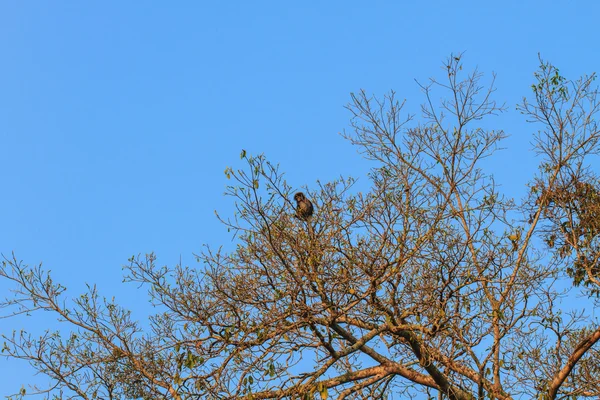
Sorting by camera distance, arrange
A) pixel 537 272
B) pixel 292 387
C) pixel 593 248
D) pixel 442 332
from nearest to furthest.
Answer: pixel 292 387
pixel 442 332
pixel 537 272
pixel 593 248

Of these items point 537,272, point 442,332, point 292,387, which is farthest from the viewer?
point 537,272

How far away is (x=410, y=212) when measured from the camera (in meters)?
9.98

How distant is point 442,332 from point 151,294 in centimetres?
342

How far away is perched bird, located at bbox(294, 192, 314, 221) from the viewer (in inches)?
388

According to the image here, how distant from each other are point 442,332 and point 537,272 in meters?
1.64

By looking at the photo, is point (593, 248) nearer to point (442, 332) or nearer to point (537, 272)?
point (537, 272)

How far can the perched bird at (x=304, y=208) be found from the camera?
9.85 m

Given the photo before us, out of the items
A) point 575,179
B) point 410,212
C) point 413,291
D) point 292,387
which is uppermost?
point 575,179

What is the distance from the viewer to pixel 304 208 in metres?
10.5

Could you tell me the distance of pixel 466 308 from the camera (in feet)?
32.4

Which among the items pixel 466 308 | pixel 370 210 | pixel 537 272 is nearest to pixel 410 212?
pixel 370 210

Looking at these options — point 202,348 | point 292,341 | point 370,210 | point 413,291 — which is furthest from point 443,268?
point 202,348

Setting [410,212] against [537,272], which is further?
[537,272]

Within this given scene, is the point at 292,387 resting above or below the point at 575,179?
below
